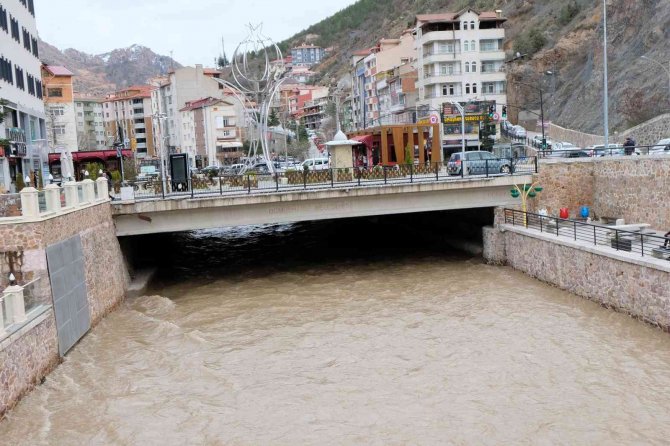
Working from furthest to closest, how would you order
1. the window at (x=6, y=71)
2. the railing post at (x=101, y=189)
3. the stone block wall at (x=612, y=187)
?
the window at (x=6, y=71)
the stone block wall at (x=612, y=187)
the railing post at (x=101, y=189)

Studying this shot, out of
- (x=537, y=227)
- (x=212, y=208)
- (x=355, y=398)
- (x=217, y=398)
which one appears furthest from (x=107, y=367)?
(x=537, y=227)

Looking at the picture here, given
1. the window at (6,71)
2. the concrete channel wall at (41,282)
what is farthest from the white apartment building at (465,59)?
the concrete channel wall at (41,282)

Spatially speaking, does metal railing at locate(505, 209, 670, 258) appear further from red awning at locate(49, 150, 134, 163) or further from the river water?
red awning at locate(49, 150, 134, 163)

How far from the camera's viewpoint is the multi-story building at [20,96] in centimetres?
3803

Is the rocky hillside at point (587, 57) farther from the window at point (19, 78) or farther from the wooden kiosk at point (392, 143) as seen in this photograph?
the window at point (19, 78)

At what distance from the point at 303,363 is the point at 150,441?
5571mm

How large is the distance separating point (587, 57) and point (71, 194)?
73.0 metres

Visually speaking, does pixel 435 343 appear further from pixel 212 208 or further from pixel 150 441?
pixel 212 208

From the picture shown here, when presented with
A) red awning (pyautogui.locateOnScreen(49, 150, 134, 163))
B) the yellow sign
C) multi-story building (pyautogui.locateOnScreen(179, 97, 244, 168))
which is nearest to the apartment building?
the yellow sign

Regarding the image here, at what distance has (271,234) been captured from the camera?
4750 centimetres

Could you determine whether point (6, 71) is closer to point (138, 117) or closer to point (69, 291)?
point (69, 291)

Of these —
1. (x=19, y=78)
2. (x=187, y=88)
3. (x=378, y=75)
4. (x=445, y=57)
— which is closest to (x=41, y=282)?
(x=19, y=78)

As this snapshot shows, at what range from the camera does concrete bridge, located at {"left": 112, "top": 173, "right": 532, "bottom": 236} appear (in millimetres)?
28438

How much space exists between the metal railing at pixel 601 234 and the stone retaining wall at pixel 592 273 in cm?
60
